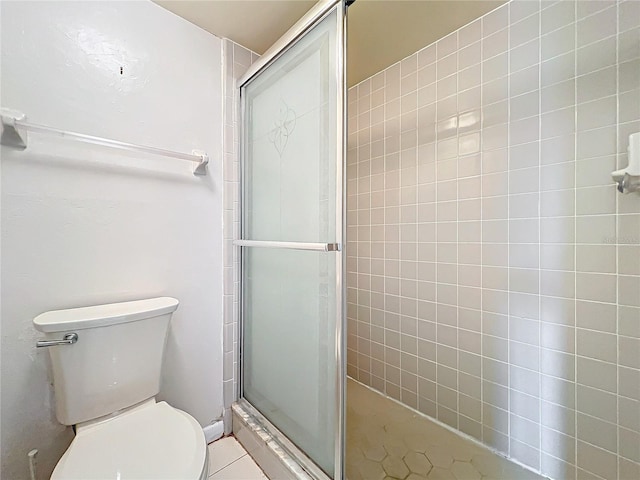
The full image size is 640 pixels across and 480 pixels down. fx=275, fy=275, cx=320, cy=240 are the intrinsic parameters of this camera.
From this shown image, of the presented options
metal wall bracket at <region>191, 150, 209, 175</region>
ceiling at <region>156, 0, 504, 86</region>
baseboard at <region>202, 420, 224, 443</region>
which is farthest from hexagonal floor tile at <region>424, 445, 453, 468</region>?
ceiling at <region>156, 0, 504, 86</region>

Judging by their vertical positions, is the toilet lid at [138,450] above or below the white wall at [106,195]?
below

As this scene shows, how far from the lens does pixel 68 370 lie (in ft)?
3.11

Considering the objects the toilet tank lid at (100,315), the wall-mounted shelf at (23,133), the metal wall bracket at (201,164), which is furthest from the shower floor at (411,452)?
the wall-mounted shelf at (23,133)

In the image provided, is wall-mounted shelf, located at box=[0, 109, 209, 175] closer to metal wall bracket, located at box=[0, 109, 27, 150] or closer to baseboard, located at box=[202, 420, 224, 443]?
metal wall bracket, located at box=[0, 109, 27, 150]

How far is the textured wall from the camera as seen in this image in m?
1.09

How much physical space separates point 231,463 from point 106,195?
4.42ft

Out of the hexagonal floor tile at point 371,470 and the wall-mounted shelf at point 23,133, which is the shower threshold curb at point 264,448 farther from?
the wall-mounted shelf at point 23,133

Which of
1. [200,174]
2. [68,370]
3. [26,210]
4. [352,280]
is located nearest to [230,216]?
[200,174]

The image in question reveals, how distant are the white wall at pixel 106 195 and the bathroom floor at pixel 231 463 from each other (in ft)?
0.52

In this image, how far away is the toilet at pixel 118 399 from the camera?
792 millimetres

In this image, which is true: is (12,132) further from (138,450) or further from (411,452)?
(411,452)

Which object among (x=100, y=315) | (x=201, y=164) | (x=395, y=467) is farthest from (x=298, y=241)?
(x=395, y=467)

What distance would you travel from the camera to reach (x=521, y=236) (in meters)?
1.31

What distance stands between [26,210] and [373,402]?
2.03m
